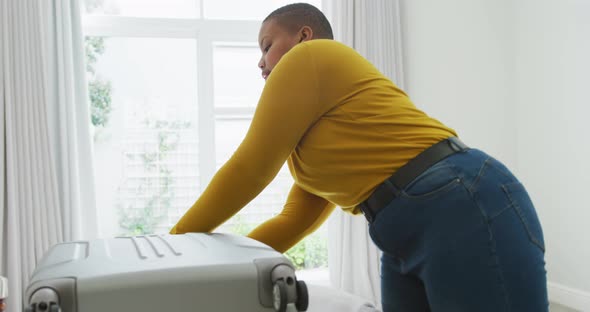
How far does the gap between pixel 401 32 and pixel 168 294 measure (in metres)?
3.36

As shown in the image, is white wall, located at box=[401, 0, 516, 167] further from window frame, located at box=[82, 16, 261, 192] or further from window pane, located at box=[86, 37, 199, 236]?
window pane, located at box=[86, 37, 199, 236]

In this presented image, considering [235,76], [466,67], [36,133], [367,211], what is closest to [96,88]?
[36,133]

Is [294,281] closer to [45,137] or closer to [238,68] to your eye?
[45,137]

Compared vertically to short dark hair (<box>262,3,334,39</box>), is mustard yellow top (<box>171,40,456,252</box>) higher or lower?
lower

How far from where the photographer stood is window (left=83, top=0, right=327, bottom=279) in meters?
3.52

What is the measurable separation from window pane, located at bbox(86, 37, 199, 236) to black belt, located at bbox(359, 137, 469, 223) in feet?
8.89

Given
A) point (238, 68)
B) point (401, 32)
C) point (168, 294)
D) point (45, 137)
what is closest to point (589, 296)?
point (401, 32)

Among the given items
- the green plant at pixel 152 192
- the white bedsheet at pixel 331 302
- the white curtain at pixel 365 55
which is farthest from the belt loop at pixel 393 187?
the green plant at pixel 152 192

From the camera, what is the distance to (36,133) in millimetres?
3168

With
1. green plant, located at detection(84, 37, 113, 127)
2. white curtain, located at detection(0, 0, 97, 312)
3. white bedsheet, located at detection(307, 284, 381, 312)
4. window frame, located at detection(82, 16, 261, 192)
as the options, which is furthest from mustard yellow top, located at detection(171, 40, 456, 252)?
green plant, located at detection(84, 37, 113, 127)

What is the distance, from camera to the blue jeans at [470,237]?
0.91 metres

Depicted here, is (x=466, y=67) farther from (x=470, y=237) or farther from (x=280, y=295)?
(x=280, y=295)

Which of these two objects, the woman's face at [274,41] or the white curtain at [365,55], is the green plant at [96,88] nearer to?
the white curtain at [365,55]

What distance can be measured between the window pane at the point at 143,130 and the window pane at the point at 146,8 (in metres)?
0.16
